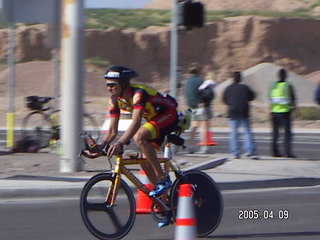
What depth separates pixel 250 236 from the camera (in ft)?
29.8

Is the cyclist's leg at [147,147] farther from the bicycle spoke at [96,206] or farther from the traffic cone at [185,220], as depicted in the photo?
the traffic cone at [185,220]

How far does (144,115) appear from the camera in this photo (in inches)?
351

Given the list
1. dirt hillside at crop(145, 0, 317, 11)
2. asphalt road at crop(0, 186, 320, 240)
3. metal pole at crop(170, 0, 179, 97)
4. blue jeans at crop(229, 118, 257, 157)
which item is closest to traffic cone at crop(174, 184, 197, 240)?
asphalt road at crop(0, 186, 320, 240)

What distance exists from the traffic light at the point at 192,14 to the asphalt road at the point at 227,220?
441 centimetres

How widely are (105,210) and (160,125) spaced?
106 cm

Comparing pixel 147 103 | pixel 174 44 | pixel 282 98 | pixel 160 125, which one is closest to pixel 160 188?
pixel 160 125

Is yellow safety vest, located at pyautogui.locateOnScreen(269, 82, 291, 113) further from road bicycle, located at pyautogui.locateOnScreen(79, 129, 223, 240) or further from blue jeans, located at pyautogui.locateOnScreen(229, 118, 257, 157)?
road bicycle, located at pyautogui.locateOnScreen(79, 129, 223, 240)

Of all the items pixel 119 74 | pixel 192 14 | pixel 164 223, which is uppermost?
pixel 192 14

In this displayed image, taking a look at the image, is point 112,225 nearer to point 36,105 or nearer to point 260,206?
point 260,206

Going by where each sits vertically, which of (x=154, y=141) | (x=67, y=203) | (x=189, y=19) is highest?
(x=189, y=19)

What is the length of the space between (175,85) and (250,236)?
744 cm

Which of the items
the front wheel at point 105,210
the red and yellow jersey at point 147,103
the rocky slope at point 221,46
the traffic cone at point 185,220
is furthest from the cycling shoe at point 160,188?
the rocky slope at point 221,46

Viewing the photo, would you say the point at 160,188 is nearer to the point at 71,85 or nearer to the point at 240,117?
the point at 71,85

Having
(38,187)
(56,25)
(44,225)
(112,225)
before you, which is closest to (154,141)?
(112,225)
